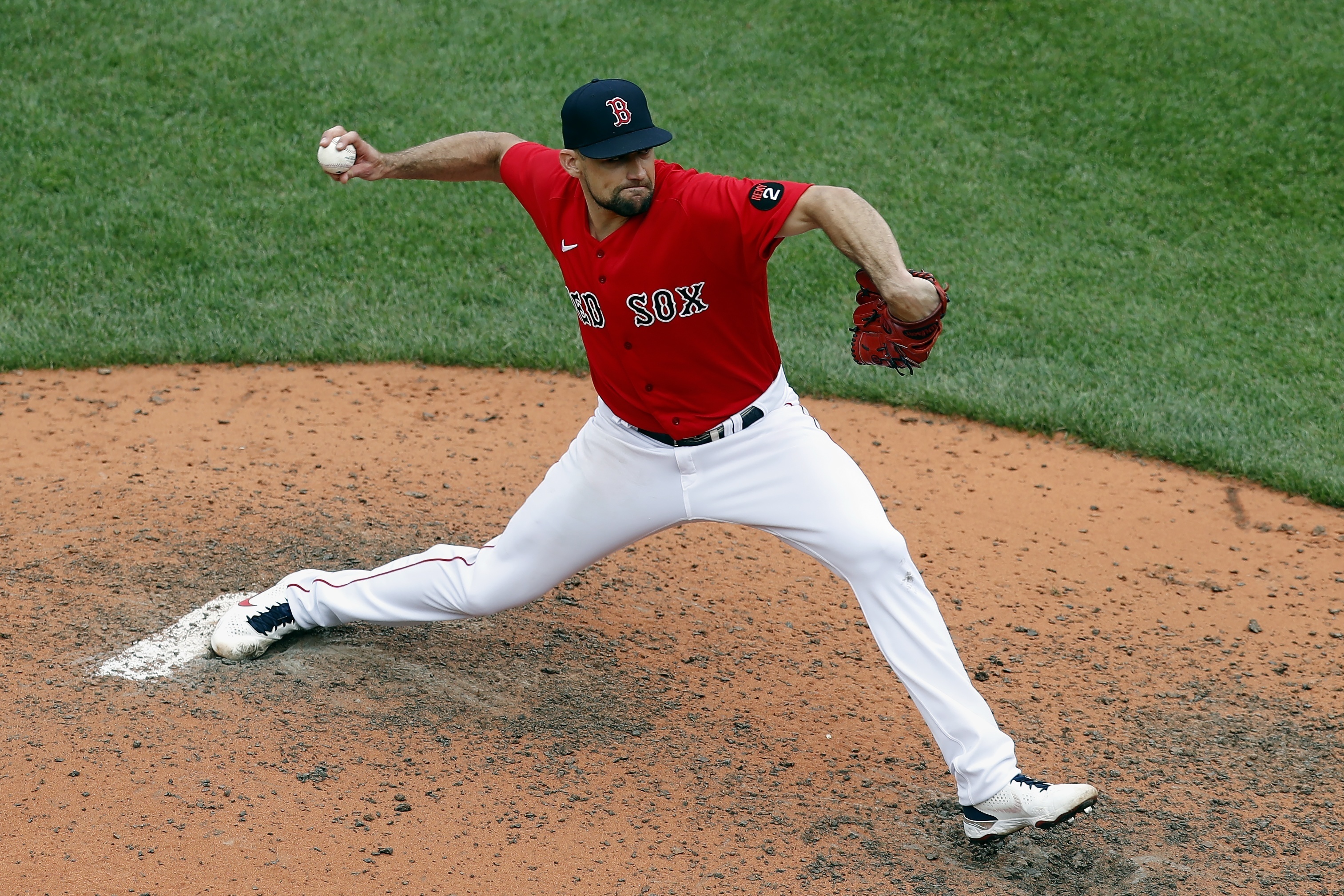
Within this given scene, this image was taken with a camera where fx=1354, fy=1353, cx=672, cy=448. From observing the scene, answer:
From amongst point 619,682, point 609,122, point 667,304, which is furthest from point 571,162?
point 619,682

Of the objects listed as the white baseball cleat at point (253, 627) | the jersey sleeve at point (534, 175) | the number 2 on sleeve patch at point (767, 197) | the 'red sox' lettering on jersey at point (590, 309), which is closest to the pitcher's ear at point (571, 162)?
the jersey sleeve at point (534, 175)

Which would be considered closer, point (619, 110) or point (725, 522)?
point (619, 110)

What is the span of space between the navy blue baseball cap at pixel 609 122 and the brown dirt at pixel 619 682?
181cm

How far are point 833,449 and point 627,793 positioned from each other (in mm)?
1171

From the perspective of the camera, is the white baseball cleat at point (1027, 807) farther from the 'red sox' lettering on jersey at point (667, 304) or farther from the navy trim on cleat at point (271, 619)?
the navy trim on cleat at point (271, 619)

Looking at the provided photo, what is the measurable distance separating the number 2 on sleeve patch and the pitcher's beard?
321 mm

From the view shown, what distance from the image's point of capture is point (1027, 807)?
11.9ft

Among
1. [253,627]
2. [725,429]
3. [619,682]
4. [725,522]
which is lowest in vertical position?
[619,682]

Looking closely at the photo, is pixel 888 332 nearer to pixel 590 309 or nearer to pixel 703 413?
pixel 703 413

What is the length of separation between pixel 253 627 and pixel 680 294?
6.04 feet

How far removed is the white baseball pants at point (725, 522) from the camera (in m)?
3.65

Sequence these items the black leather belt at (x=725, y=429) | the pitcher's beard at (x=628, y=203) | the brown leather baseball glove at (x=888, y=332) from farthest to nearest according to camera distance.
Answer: the black leather belt at (x=725, y=429)
the pitcher's beard at (x=628, y=203)
the brown leather baseball glove at (x=888, y=332)

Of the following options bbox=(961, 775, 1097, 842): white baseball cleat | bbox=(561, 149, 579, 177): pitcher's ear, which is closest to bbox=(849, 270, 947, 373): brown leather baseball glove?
bbox=(561, 149, 579, 177): pitcher's ear

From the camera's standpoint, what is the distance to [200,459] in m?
6.06
